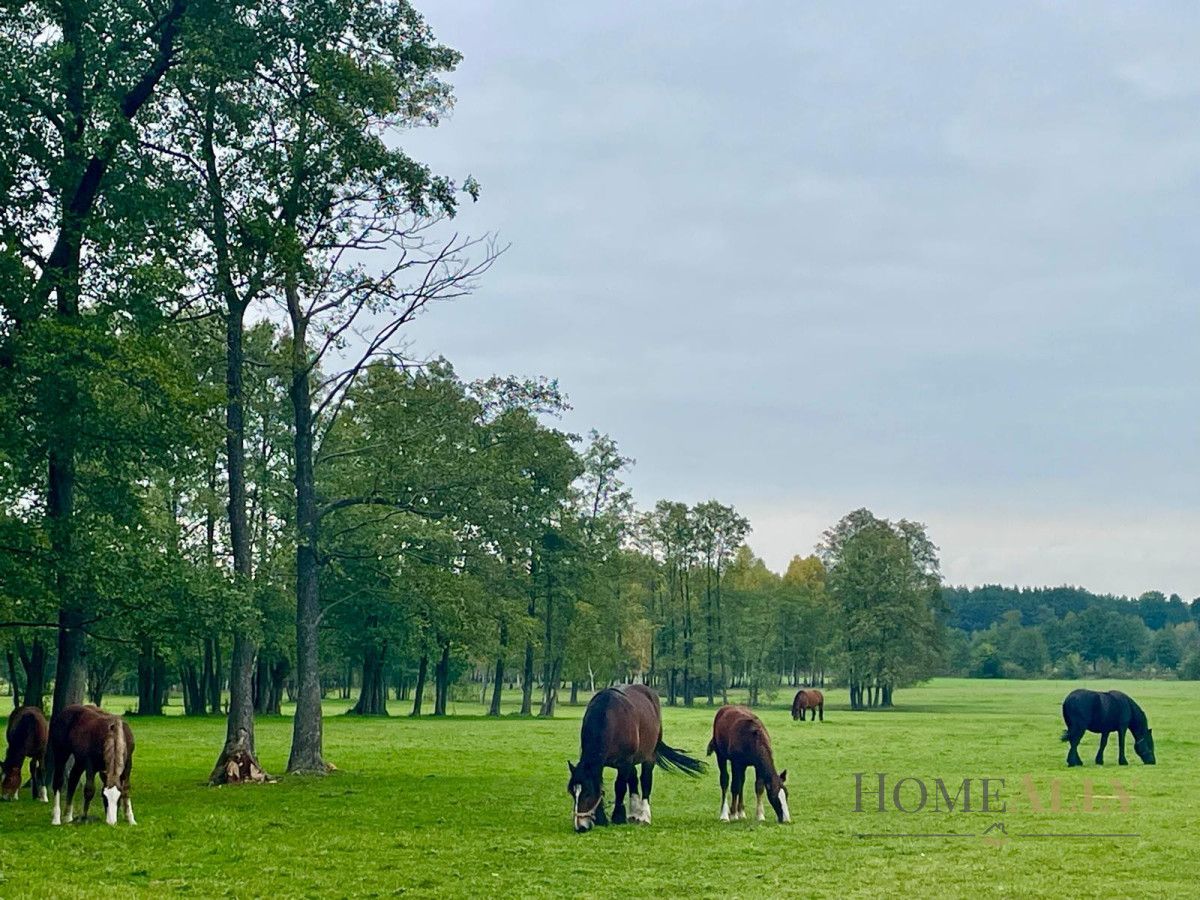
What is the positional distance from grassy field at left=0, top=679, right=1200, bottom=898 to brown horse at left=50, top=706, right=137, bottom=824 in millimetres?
473

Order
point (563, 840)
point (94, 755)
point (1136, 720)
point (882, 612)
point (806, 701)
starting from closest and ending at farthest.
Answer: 1. point (563, 840)
2. point (94, 755)
3. point (1136, 720)
4. point (806, 701)
5. point (882, 612)

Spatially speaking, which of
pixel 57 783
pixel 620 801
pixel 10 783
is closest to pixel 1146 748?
pixel 620 801

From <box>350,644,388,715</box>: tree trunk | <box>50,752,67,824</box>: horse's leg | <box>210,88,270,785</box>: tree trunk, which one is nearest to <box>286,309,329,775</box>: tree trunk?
<box>210,88,270,785</box>: tree trunk

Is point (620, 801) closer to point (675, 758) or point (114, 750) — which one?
point (675, 758)

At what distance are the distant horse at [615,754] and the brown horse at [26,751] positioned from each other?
9251 millimetres

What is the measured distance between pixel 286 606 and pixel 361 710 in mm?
15396

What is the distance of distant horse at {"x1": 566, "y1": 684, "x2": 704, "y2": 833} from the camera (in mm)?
16156

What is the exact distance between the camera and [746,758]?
16.9 metres

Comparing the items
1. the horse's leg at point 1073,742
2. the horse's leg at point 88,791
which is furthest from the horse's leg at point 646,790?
the horse's leg at point 1073,742

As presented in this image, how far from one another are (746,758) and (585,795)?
8.27 feet

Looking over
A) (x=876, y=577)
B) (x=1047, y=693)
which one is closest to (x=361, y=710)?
(x=876, y=577)

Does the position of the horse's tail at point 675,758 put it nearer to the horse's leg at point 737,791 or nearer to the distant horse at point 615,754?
the distant horse at point 615,754

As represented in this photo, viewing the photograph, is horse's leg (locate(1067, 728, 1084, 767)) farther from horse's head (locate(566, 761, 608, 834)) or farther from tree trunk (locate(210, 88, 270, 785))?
tree trunk (locate(210, 88, 270, 785))

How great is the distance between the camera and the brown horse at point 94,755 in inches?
634
